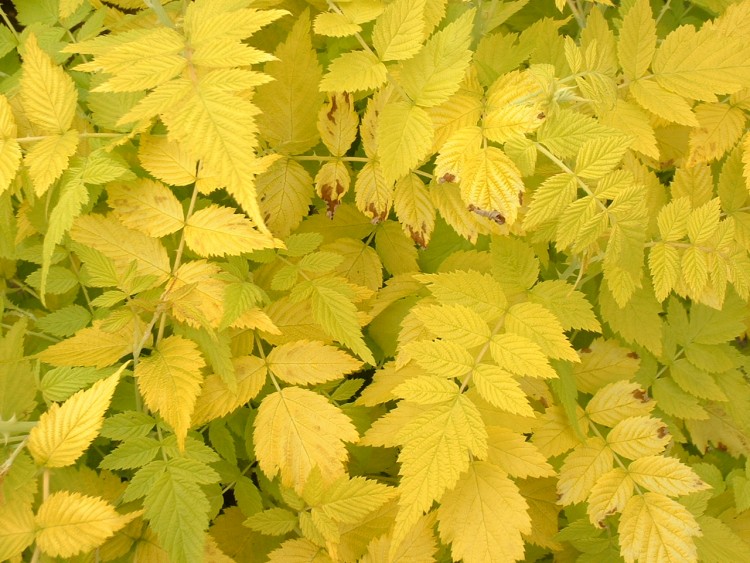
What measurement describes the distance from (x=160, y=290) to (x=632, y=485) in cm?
121

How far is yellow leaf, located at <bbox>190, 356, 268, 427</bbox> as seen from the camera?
1.42 meters

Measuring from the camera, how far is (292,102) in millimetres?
1646

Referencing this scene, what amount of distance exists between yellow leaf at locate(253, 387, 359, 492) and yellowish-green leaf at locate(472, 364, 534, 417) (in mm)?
330

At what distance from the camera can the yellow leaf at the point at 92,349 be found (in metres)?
1.32

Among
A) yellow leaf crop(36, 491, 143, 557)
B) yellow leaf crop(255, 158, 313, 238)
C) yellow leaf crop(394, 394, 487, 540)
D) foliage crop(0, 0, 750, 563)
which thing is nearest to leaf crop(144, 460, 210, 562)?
foliage crop(0, 0, 750, 563)

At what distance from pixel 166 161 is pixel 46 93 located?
0.99 ft

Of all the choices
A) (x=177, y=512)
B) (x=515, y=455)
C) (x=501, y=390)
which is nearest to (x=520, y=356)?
(x=501, y=390)

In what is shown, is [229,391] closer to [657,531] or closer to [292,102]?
[292,102]

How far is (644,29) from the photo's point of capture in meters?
1.52

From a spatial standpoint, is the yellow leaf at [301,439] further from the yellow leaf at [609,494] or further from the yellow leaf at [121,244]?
the yellow leaf at [609,494]

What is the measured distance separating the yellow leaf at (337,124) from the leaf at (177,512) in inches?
35.1

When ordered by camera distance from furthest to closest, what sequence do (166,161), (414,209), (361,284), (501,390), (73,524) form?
(361,284) < (414,209) < (166,161) < (501,390) < (73,524)

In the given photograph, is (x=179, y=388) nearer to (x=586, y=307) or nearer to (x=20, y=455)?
(x=20, y=455)

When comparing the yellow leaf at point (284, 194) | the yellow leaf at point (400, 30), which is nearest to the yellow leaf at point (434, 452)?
the yellow leaf at point (284, 194)
